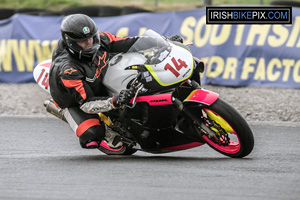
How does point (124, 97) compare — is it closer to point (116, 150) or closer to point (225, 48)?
point (116, 150)

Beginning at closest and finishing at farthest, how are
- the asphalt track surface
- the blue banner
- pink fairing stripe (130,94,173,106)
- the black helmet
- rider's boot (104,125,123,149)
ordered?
the asphalt track surface < pink fairing stripe (130,94,173,106) < the black helmet < rider's boot (104,125,123,149) < the blue banner

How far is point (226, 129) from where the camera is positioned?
550 cm

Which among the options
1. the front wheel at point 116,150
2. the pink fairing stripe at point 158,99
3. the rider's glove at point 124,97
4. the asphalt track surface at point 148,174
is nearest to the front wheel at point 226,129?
the asphalt track surface at point 148,174

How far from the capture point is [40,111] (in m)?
10.4

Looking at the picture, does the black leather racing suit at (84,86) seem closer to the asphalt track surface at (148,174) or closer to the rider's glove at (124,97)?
the rider's glove at (124,97)

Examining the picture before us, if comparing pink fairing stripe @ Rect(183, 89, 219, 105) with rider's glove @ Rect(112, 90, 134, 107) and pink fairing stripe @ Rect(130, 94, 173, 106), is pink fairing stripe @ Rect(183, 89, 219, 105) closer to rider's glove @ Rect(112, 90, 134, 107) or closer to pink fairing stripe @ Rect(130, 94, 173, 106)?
pink fairing stripe @ Rect(130, 94, 173, 106)

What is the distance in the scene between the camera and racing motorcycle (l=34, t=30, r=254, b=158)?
5.48 metres

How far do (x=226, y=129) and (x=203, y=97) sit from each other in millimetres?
366

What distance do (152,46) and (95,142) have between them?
1.14m

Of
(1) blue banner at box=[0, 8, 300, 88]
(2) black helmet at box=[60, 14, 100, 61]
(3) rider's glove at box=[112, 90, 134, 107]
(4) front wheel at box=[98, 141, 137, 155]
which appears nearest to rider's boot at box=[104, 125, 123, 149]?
(4) front wheel at box=[98, 141, 137, 155]

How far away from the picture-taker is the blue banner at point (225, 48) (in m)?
11.2

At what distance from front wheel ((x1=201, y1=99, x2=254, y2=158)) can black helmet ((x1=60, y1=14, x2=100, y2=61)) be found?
4.02ft

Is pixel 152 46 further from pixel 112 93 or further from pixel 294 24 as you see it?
pixel 294 24

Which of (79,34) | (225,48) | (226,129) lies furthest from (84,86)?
(225,48)
